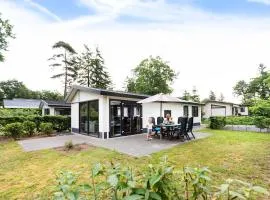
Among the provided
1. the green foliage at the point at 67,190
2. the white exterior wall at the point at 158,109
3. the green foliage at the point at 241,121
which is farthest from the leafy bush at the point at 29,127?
the green foliage at the point at 241,121

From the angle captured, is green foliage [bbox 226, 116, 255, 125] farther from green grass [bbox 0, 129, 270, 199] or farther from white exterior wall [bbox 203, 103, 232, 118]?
green grass [bbox 0, 129, 270, 199]

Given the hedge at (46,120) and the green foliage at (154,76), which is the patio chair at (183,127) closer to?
the hedge at (46,120)

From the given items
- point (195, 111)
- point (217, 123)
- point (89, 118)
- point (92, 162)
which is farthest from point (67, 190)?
point (195, 111)

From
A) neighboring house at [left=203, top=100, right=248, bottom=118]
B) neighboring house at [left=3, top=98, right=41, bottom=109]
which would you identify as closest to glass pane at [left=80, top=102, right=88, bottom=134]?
neighboring house at [left=203, top=100, right=248, bottom=118]

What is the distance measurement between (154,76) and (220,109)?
484 inches

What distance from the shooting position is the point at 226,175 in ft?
18.3

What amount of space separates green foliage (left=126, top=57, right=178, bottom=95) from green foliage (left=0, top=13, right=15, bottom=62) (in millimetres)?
22050

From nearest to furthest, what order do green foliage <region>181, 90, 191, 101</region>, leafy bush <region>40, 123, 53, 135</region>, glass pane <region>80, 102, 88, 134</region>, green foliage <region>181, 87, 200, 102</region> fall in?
glass pane <region>80, 102, 88, 134</region>
leafy bush <region>40, 123, 53, 135</region>
green foliage <region>181, 90, 191, 101</region>
green foliage <region>181, 87, 200, 102</region>

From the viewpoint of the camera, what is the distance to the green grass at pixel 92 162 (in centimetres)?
533

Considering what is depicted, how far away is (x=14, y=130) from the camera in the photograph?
43.3ft

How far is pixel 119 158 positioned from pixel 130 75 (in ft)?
123

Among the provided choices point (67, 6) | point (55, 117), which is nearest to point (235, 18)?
point (67, 6)

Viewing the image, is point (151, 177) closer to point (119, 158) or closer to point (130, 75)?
point (119, 158)

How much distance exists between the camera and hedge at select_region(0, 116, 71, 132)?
48.5 feet
